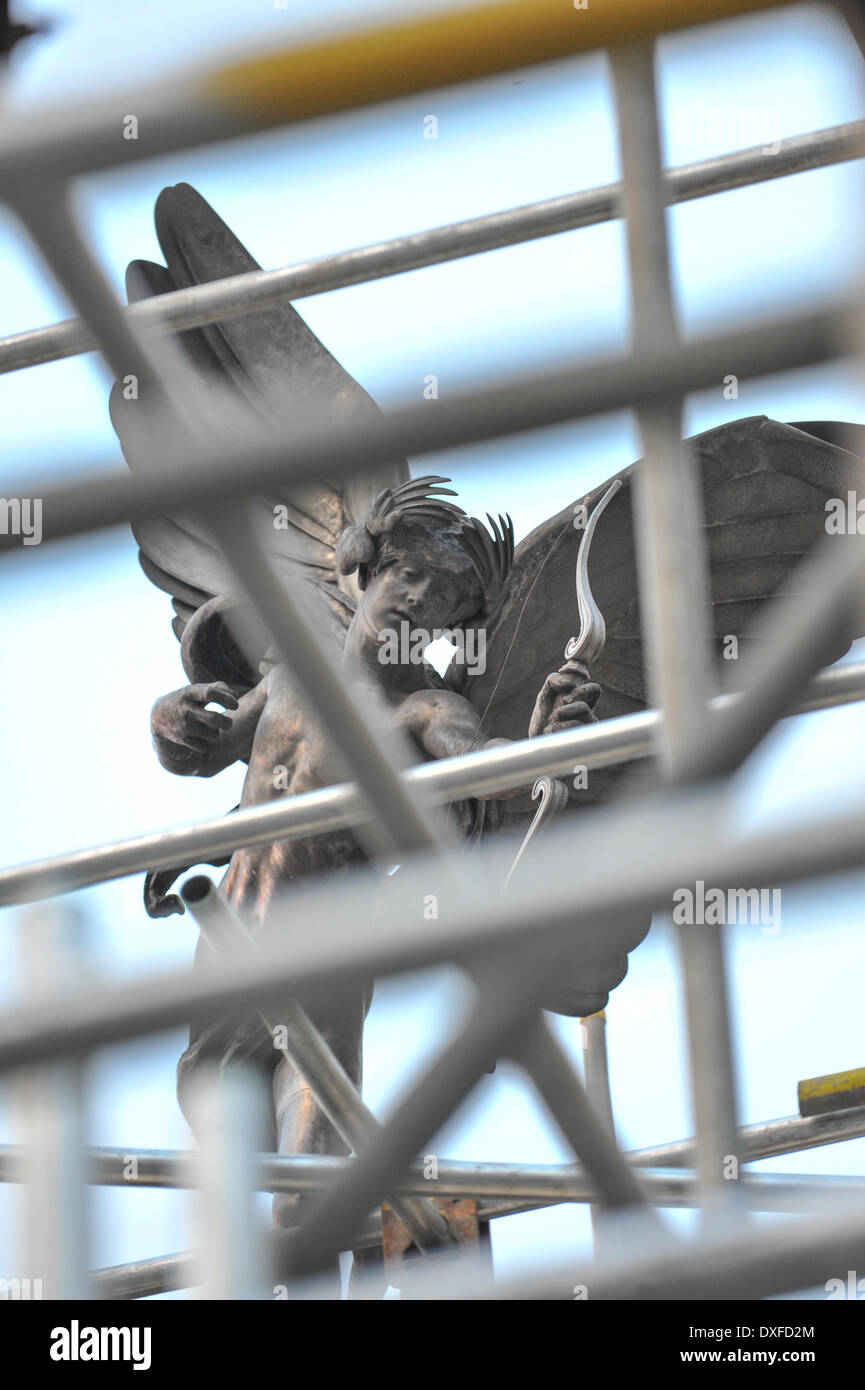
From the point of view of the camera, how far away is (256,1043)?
19.5 ft

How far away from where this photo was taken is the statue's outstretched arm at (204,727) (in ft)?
20.8

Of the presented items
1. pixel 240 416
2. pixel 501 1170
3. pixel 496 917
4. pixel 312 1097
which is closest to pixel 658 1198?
pixel 501 1170

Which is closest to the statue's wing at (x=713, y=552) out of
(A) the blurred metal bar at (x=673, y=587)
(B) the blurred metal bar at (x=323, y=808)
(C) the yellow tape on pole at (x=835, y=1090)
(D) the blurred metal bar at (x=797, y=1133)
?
(D) the blurred metal bar at (x=797, y=1133)

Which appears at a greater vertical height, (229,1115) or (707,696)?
(707,696)

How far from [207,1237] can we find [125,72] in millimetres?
1220

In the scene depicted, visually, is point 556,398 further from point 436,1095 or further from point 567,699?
point 567,699

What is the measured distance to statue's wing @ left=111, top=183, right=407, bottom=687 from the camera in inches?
274

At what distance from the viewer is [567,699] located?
4.59 meters

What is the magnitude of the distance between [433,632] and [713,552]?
2.78 feet

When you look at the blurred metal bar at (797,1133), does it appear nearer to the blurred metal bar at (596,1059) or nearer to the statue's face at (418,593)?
the blurred metal bar at (596,1059)
